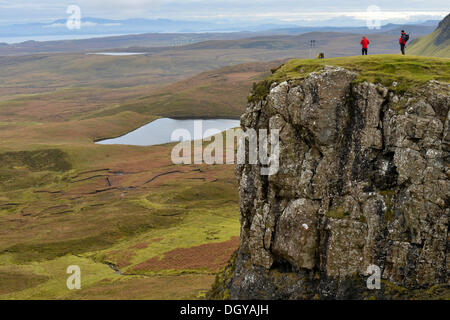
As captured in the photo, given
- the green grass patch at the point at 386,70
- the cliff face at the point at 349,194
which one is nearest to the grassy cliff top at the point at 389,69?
the green grass patch at the point at 386,70

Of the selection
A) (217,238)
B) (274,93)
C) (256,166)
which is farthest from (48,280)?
(274,93)

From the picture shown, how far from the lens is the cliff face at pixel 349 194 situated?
37031 mm

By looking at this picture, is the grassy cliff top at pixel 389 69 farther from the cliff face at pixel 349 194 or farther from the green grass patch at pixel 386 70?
the cliff face at pixel 349 194

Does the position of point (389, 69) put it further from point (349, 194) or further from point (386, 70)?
point (349, 194)

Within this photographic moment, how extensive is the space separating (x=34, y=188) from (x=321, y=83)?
523 feet

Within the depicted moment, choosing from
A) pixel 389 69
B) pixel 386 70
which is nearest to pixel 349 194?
pixel 386 70

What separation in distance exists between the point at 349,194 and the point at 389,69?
42.5 feet

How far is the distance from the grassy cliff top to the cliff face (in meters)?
1.32

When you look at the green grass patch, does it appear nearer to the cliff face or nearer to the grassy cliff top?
the grassy cliff top

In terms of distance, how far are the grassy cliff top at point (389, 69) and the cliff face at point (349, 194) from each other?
1.32m

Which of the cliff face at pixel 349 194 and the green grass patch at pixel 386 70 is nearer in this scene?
the cliff face at pixel 349 194

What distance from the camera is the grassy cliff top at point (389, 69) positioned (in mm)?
40031

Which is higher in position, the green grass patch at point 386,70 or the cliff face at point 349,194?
the green grass patch at point 386,70

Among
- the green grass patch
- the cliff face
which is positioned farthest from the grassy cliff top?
the cliff face
